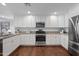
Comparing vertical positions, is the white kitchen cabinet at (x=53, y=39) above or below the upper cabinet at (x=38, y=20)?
below

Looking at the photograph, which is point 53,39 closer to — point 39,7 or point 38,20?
point 38,20

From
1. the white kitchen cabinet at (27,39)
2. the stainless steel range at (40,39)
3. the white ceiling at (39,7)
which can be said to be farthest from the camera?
the stainless steel range at (40,39)

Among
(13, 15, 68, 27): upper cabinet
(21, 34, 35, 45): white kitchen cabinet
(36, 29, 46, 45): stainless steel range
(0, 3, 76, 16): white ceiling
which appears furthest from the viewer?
(13, 15, 68, 27): upper cabinet

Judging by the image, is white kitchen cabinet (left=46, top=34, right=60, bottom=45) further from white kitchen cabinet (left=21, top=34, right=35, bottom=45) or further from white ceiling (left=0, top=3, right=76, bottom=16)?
white ceiling (left=0, top=3, right=76, bottom=16)

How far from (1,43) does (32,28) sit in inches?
127

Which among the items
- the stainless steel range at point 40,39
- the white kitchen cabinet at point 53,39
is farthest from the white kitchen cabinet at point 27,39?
the white kitchen cabinet at point 53,39

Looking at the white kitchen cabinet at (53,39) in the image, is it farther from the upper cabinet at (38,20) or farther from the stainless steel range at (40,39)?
the upper cabinet at (38,20)

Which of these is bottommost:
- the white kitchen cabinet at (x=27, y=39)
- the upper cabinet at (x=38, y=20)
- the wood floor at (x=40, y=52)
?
the wood floor at (x=40, y=52)

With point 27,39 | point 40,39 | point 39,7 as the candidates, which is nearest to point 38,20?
point 40,39

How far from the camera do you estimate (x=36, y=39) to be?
4961 millimetres

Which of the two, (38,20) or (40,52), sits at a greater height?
(38,20)

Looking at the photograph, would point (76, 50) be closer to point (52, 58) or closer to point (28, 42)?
point (52, 58)

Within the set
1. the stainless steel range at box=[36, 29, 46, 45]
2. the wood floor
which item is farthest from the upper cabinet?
the wood floor

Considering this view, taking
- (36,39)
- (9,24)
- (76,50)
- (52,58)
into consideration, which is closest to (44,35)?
(36,39)
